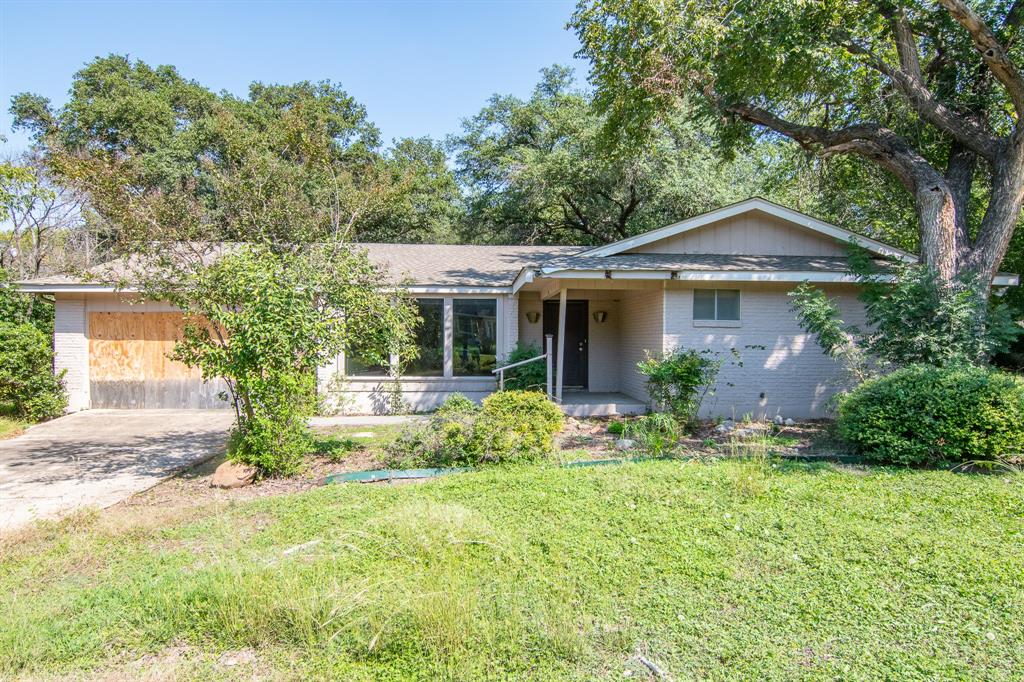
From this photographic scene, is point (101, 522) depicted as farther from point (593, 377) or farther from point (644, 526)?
point (593, 377)

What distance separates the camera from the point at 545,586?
11.8 feet

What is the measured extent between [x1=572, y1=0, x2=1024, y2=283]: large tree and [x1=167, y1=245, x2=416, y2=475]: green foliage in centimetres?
660

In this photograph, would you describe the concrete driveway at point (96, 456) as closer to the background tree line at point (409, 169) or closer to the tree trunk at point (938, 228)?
the background tree line at point (409, 169)

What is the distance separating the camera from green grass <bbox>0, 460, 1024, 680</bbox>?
2973 millimetres

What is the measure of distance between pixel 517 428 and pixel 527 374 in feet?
14.1

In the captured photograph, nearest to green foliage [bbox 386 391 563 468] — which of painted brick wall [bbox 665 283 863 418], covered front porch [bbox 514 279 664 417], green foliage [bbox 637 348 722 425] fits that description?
green foliage [bbox 637 348 722 425]

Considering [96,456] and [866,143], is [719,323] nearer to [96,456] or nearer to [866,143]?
[866,143]

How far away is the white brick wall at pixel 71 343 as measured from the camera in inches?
459

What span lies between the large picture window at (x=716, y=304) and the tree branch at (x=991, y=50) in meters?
4.82

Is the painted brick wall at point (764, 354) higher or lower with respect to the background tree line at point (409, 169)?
lower

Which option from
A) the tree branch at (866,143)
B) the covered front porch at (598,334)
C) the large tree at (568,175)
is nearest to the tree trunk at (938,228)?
the tree branch at (866,143)

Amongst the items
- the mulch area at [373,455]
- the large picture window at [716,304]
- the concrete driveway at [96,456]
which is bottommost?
the concrete driveway at [96,456]

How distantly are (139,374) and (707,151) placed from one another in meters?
17.9

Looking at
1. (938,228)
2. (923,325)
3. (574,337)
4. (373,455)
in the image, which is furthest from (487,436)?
(938,228)
